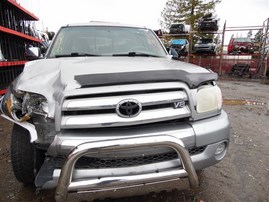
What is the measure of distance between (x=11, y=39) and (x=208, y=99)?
7204mm

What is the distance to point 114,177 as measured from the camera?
59.9 inches

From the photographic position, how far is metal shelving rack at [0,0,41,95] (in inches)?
240

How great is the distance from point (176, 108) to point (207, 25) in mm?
13589

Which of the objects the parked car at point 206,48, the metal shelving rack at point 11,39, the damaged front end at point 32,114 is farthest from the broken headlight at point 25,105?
the parked car at point 206,48

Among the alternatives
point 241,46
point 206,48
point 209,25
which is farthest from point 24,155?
point 241,46

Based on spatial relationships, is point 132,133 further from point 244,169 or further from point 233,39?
point 233,39

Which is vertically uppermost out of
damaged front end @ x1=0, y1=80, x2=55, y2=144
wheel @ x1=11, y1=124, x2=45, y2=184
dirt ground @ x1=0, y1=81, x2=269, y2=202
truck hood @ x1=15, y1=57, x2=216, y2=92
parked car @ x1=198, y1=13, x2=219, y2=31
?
parked car @ x1=198, y1=13, x2=219, y2=31

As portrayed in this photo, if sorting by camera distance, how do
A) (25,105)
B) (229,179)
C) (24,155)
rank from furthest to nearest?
(229,179)
(24,155)
(25,105)

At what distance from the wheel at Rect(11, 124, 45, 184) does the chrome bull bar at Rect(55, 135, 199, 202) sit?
51cm

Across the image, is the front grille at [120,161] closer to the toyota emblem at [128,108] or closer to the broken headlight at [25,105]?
the toyota emblem at [128,108]

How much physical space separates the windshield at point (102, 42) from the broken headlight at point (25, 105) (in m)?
1.05

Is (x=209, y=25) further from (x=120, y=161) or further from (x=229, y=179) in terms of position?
(x=120, y=161)

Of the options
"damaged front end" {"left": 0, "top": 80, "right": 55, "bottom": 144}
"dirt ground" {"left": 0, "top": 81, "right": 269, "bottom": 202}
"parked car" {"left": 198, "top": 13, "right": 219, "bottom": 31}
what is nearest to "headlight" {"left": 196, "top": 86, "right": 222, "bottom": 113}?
"dirt ground" {"left": 0, "top": 81, "right": 269, "bottom": 202}

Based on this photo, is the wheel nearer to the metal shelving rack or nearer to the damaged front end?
the damaged front end
